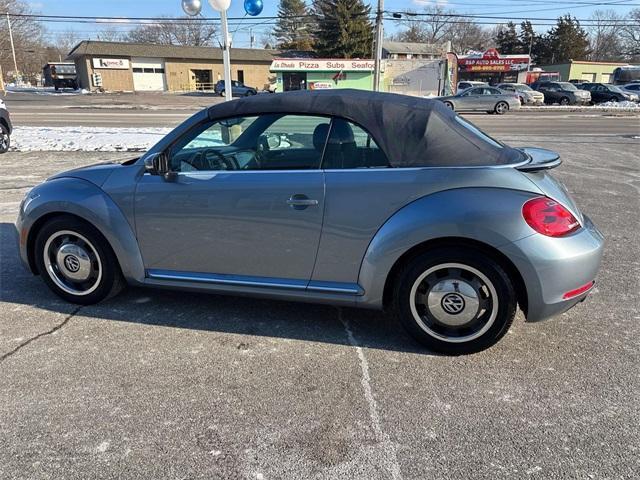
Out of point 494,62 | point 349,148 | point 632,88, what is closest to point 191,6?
point 349,148

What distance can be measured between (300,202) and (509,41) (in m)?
95.7

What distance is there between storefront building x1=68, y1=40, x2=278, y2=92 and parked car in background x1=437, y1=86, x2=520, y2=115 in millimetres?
35409

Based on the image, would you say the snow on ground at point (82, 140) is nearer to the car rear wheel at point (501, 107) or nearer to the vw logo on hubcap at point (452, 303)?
the vw logo on hubcap at point (452, 303)

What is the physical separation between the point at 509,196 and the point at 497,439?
1351mm

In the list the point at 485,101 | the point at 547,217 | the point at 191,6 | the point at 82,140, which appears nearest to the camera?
the point at 547,217

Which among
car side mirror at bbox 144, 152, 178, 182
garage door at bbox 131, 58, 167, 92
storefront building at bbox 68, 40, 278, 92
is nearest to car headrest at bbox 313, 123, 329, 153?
car side mirror at bbox 144, 152, 178, 182

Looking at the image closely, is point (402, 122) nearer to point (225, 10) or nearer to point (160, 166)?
point (160, 166)

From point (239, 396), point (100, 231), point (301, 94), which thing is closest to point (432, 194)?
point (301, 94)

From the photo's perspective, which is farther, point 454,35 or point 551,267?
point 454,35

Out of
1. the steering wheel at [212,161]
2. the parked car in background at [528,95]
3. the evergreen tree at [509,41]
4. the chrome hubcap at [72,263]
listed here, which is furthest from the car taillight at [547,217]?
the evergreen tree at [509,41]

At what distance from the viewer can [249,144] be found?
353 cm

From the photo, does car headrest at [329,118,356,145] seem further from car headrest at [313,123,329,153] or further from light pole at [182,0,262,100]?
light pole at [182,0,262,100]

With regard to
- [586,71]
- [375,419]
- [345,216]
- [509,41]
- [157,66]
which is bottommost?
[375,419]

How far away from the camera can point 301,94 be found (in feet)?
11.3
